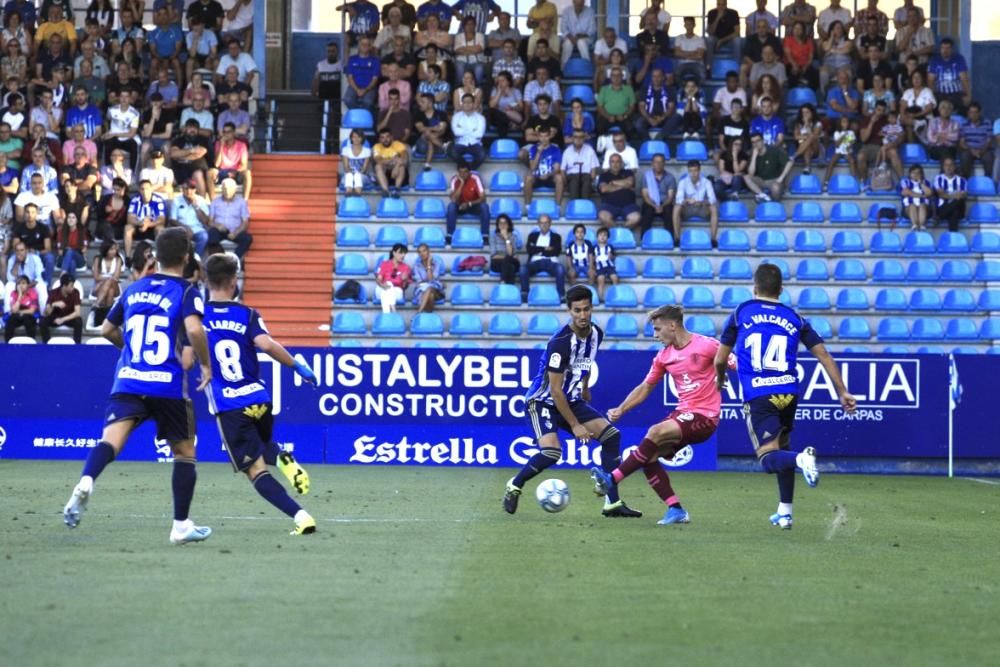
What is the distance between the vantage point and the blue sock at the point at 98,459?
9.88 m

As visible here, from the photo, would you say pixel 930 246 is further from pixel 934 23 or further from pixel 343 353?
pixel 343 353

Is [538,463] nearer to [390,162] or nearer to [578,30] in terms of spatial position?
[390,162]

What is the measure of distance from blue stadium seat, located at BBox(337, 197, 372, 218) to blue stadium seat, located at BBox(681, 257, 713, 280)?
5.41 metres

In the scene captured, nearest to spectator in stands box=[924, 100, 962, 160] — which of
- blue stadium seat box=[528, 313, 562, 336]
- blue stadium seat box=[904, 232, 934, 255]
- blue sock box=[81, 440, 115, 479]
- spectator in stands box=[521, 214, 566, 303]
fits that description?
blue stadium seat box=[904, 232, 934, 255]

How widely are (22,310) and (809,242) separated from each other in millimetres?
12468

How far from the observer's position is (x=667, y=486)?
1268cm

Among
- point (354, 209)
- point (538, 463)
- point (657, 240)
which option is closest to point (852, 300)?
point (657, 240)

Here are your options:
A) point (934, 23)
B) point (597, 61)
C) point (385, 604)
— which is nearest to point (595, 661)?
point (385, 604)

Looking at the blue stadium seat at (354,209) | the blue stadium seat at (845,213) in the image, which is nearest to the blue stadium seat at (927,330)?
the blue stadium seat at (845,213)

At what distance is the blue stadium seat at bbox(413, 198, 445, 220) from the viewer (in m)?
26.4

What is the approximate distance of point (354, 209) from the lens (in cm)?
2658

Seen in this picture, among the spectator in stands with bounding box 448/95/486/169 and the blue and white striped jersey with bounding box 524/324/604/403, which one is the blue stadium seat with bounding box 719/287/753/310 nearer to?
the spectator in stands with bounding box 448/95/486/169

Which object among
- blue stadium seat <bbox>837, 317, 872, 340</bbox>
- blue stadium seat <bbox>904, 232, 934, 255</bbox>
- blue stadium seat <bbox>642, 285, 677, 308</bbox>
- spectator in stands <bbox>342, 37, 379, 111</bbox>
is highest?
spectator in stands <bbox>342, 37, 379, 111</bbox>

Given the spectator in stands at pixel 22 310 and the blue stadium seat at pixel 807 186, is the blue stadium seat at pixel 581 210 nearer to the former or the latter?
the blue stadium seat at pixel 807 186
